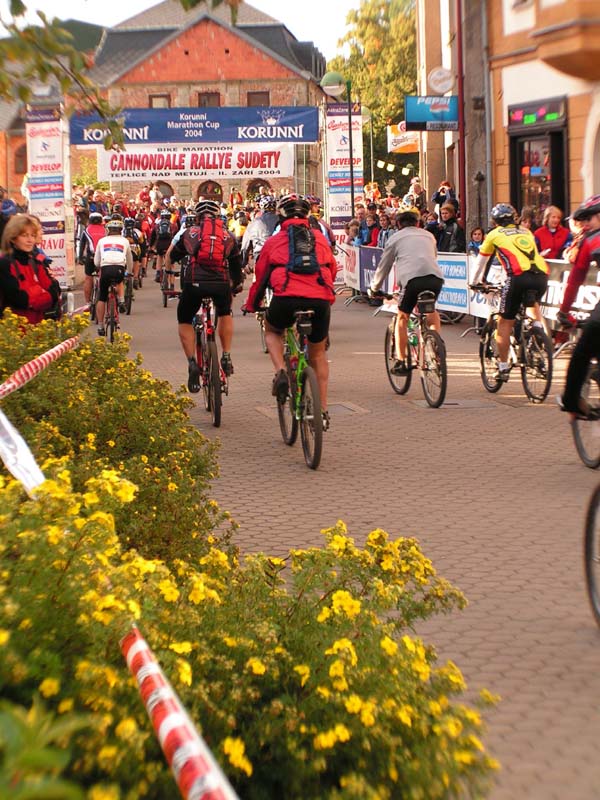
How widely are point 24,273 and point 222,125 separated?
25854mm

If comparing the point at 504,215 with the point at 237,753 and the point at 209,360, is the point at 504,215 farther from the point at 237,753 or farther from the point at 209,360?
the point at 237,753

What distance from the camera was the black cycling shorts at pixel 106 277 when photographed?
69.9 ft

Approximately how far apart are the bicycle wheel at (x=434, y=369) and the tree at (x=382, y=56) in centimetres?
7300

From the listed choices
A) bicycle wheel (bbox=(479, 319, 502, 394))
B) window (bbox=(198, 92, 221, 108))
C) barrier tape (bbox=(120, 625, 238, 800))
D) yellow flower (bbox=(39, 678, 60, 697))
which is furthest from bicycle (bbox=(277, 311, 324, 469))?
window (bbox=(198, 92, 221, 108))

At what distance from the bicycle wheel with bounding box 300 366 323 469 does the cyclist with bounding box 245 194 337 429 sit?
0.27m

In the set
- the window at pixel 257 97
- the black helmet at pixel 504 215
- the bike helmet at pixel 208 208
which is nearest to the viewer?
the bike helmet at pixel 208 208

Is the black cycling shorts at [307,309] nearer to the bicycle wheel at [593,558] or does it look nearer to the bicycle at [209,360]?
the bicycle at [209,360]

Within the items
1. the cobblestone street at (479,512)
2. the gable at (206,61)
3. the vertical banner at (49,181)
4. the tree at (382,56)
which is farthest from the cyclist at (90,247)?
the gable at (206,61)

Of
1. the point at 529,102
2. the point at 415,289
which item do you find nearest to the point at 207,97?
the point at 529,102

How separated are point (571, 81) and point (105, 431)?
18277mm

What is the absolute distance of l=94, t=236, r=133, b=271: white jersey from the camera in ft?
70.0

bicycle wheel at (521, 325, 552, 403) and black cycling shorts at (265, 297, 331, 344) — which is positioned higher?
black cycling shorts at (265, 297, 331, 344)

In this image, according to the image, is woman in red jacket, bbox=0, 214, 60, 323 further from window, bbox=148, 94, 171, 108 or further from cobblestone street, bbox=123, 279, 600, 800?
window, bbox=148, 94, 171, 108

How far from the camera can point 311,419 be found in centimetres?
1017
